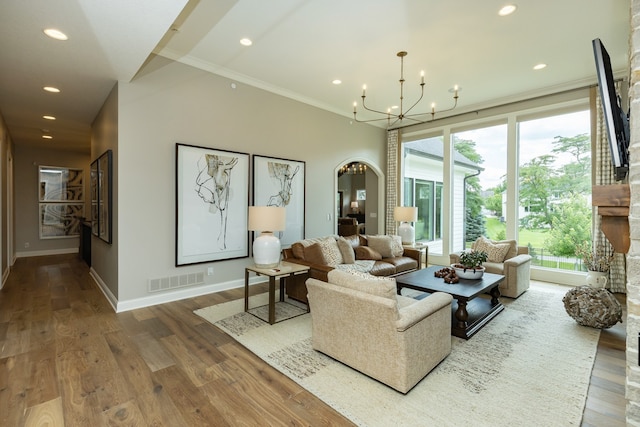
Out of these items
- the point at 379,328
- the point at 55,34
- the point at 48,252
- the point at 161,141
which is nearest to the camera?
the point at 379,328

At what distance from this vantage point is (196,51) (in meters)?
4.07

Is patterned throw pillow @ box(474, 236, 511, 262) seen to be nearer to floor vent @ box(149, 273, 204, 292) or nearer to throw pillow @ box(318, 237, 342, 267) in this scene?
throw pillow @ box(318, 237, 342, 267)

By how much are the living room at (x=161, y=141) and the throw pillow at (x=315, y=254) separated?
1378 millimetres

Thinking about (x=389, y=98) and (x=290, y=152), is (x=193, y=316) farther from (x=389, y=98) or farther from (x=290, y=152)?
(x=389, y=98)

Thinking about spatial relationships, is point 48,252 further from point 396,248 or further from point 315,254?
point 396,248

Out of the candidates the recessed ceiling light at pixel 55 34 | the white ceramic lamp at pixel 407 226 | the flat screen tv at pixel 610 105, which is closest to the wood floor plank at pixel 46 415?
the recessed ceiling light at pixel 55 34

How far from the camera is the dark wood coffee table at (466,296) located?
3.17 m

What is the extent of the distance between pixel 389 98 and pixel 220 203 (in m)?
3.71

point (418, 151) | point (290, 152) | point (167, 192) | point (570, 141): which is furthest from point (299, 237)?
point (570, 141)

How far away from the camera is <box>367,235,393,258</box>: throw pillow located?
529 cm

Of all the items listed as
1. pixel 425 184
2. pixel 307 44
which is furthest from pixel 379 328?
pixel 425 184

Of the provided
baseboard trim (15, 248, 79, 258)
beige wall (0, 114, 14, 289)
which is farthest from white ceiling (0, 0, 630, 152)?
baseboard trim (15, 248, 79, 258)

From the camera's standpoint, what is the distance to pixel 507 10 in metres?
3.19

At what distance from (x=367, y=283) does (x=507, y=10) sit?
3.22 m
